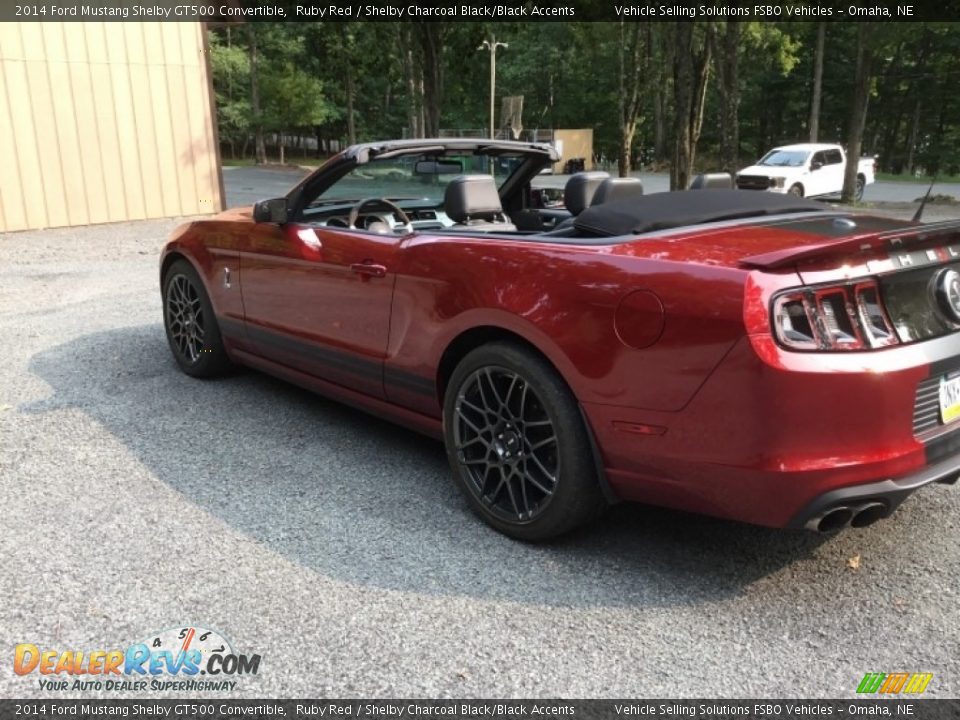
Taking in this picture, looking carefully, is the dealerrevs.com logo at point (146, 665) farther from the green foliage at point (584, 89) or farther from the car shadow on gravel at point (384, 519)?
the green foliage at point (584, 89)

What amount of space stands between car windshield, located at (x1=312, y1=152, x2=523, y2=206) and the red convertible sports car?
1.10 feet

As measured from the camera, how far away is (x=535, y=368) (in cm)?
283

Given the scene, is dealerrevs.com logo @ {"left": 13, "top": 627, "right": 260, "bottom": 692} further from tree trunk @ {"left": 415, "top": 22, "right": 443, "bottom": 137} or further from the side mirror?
tree trunk @ {"left": 415, "top": 22, "right": 443, "bottom": 137}

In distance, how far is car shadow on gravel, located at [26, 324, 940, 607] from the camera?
109 inches

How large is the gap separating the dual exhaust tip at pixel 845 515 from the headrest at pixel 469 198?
2276 mm

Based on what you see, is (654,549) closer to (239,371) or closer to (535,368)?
(535,368)

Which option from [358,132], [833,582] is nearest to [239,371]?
[833,582]

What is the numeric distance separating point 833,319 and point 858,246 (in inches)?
9.9

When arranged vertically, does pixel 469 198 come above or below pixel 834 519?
above

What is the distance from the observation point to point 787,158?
2267 centimetres

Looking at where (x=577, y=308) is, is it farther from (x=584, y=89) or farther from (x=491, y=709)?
(x=584, y=89)

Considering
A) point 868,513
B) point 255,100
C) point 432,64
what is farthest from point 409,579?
point 255,100

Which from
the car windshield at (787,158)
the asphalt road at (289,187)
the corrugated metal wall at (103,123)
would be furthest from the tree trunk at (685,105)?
the corrugated metal wall at (103,123)

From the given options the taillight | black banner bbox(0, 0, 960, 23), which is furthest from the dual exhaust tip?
black banner bbox(0, 0, 960, 23)
